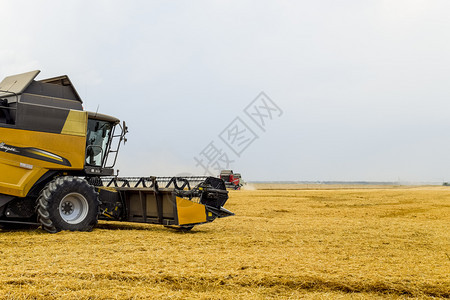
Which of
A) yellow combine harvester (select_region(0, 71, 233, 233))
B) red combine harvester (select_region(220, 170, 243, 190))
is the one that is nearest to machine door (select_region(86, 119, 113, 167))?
yellow combine harvester (select_region(0, 71, 233, 233))

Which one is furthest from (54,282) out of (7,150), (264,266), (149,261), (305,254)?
(7,150)

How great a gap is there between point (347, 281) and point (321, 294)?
57 centimetres

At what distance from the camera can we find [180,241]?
8828mm

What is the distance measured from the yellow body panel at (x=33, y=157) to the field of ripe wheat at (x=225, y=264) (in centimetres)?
115

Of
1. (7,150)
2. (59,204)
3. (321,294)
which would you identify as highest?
(7,150)

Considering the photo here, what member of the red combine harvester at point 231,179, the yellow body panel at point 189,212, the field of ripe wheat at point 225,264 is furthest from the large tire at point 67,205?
the red combine harvester at point 231,179

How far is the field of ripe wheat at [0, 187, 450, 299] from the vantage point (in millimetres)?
5066

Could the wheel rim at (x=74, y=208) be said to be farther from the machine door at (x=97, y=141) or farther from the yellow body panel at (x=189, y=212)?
the yellow body panel at (x=189, y=212)

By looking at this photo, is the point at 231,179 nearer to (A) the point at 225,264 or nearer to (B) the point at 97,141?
(B) the point at 97,141

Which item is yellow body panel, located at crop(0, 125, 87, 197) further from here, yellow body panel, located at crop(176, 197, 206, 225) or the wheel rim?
yellow body panel, located at crop(176, 197, 206, 225)

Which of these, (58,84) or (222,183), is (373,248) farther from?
(58,84)

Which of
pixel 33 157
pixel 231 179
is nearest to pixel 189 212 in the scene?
pixel 33 157

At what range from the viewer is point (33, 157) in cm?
934

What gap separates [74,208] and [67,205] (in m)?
0.17
